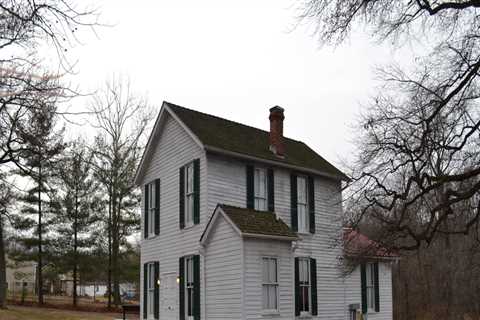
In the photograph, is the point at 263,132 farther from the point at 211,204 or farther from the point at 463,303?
the point at 463,303

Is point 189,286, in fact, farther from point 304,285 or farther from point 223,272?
point 304,285

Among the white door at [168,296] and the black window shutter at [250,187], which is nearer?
the black window shutter at [250,187]

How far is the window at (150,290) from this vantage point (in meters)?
22.6

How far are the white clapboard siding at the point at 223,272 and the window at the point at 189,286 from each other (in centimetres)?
110

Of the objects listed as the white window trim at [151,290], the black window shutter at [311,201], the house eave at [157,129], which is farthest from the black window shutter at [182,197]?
the black window shutter at [311,201]

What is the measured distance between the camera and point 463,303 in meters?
30.7

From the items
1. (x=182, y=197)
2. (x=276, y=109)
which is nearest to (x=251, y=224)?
(x=182, y=197)

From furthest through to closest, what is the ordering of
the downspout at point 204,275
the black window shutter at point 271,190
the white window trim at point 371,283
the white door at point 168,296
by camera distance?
the white window trim at point 371,283 < the black window shutter at point 271,190 < the white door at point 168,296 < the downspout at point 204,275

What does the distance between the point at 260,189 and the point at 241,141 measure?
1977mm

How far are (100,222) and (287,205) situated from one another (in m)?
21.0

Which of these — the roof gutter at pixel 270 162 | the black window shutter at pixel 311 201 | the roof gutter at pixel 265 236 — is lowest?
the roof gutter at pixel 265 236

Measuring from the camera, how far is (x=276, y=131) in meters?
22.8

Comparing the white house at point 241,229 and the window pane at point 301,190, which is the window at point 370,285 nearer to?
the white house at point 241,229

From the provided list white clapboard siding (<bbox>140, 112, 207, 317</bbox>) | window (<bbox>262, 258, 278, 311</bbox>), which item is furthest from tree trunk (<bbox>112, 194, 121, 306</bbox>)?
window (<bbox>262, 258, 278, 311</bbox>)
